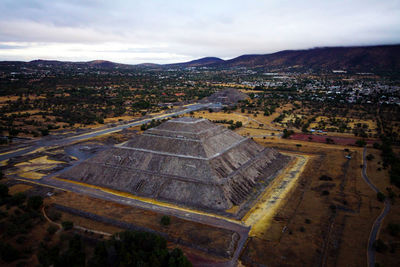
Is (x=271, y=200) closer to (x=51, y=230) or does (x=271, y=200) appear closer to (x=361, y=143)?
(x=51, y=230)

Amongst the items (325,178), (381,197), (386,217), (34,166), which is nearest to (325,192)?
(325,178)

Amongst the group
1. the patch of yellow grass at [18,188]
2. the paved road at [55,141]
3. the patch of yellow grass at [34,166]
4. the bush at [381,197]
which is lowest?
the bush at [381,197]

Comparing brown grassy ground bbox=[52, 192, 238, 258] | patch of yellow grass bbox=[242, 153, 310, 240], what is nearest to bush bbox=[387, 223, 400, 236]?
patch of yellow grass bbox=[242, 153, 310, 240]

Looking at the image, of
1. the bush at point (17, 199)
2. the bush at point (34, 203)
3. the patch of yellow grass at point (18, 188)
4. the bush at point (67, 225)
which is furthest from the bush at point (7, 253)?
the patch of yellow grass at point (18, 188)

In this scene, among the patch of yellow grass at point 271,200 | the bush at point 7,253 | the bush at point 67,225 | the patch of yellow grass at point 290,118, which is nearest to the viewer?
the bush at point 7,253

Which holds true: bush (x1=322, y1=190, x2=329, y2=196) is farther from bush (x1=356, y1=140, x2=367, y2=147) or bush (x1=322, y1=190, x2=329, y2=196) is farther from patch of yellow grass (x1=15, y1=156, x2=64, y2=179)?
patch of yellow grass (x1=15, y1=156, x2=64, y2=179)

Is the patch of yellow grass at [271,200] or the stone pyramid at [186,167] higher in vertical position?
the stone pyramid at [186,167]

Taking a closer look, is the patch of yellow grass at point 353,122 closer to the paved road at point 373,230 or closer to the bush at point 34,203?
the paved road at point 373,230
